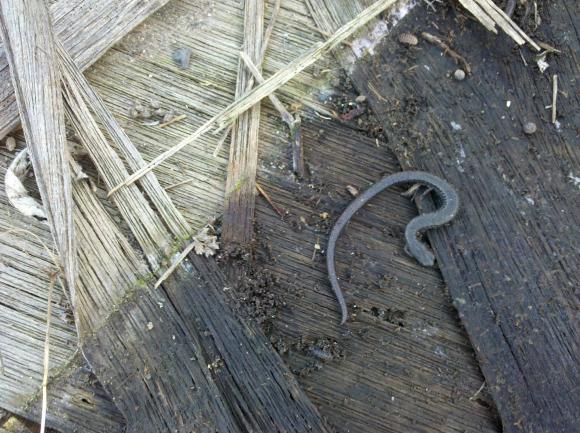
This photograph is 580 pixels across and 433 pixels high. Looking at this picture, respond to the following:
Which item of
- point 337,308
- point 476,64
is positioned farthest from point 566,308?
point 476,64

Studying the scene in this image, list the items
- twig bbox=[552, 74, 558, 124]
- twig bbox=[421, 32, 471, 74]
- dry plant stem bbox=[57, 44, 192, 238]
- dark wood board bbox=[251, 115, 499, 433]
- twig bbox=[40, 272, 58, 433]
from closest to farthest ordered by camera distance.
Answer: twig bbox=[40, 272, 58, 433]
dark wood board bbox=[251, 115, 499, 433]
dry plant stem bbox=[57, 44, 192, 238]
twig bbox=[552, 74, 558, 124]
twig bbox=[421, 32, 471, 74]

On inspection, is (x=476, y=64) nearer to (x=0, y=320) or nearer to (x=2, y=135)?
(x=2, y=135)

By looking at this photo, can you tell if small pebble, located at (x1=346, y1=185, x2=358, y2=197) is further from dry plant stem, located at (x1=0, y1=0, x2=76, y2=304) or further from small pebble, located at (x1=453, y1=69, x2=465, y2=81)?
dry plant stem, located at (x1=0, y1=0, x2=76, y2=304)

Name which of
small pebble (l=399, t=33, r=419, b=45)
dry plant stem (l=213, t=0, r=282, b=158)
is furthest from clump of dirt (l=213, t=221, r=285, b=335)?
small pebble (l=399, t=33, r=419, b=45)

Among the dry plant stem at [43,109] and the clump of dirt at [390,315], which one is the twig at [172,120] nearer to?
the dry plant stem at [43,109]

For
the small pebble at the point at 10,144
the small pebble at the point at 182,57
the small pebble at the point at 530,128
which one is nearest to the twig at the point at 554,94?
the small pebble at the point at 530,128

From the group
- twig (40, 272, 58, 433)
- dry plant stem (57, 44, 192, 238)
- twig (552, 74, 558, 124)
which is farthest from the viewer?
twig (552, 74, 558, 124)

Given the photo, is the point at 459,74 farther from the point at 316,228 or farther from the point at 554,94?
the point at 316,228
